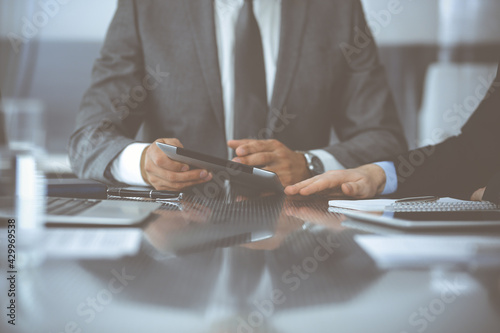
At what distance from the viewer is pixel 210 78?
1.53 m

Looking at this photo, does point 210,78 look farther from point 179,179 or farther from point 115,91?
point 179,179

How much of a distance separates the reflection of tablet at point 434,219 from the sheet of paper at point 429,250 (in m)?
0.04

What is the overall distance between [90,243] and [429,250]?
332 mm

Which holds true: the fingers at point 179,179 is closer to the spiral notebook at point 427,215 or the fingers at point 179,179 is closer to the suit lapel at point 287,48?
the spiral notebook at point 427,215

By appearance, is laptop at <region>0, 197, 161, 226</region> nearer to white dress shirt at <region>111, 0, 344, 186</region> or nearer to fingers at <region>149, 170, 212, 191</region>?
fingers at <region>149, 170, 212, 191</region>

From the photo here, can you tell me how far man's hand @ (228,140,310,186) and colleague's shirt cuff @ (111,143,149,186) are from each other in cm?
26

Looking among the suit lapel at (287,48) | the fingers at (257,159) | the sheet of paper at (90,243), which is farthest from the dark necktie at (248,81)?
the sheet of paper at (90,243)

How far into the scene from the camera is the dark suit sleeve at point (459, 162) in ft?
3.35

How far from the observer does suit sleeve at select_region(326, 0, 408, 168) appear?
1.59 m

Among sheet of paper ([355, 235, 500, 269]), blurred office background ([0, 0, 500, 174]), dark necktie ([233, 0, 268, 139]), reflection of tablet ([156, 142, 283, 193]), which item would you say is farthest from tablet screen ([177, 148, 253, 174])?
blurred office background ([0, 0, 500, 174])

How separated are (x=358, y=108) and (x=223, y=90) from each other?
1.73ft

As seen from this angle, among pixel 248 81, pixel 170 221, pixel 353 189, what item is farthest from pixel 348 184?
pixel 248 81

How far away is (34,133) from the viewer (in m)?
3.21

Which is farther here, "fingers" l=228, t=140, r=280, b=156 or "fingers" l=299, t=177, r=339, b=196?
"fingers" l=228, t=140, r=280, b=156
